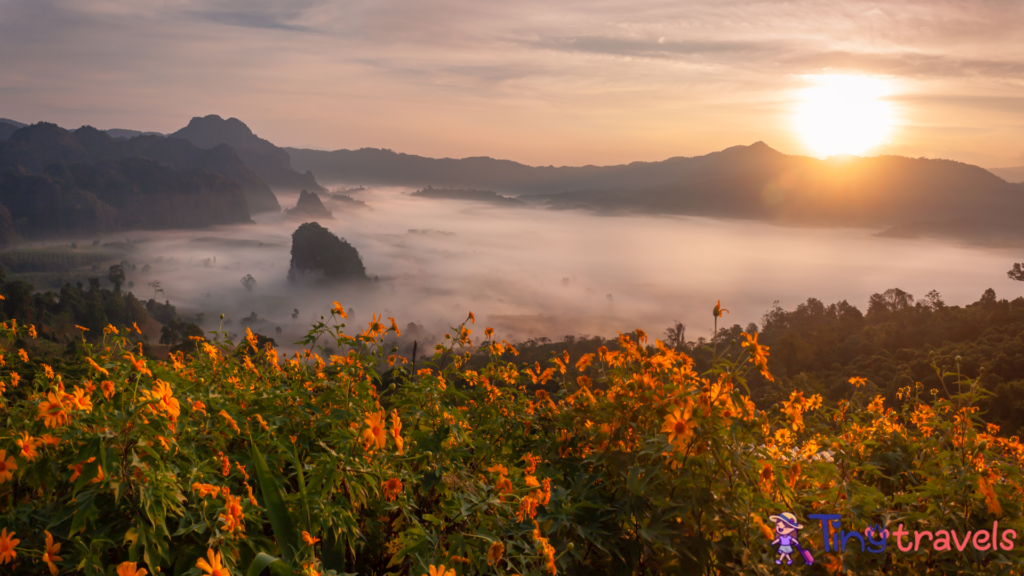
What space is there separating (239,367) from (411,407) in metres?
1.05

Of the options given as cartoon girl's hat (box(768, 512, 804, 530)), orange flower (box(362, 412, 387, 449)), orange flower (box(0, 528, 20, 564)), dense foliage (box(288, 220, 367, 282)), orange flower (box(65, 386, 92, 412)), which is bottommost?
dense foliage (box(288, 220, 367, 282))

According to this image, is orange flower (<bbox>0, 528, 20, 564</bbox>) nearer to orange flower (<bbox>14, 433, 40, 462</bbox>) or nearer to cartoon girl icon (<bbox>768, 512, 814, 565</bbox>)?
orange flower (<bbox>14, 433, 40, 462</bbox>)

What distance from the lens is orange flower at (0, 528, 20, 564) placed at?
159 cm

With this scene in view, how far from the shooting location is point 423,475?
224 centimetres

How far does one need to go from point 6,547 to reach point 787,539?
103 inches

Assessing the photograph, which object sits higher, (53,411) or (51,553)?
(53,411)

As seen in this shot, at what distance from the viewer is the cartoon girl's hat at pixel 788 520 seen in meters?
2.27

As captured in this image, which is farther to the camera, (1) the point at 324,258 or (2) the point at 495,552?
(1) the point at 324,258

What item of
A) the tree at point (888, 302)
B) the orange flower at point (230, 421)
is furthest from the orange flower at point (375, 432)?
the tree at point (888, 302)

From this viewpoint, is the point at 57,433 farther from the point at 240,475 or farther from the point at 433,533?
the point at 433,533

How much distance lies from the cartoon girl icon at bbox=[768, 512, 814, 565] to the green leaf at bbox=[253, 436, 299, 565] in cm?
177

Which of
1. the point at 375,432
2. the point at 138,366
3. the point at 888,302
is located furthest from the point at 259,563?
the point at 888,302

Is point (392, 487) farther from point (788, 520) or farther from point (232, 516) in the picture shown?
point (788, 520)

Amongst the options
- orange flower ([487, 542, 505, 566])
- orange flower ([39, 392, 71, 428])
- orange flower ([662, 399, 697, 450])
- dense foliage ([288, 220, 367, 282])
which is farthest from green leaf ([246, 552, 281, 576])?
dense foliage ([288, 220, 367, 282])
